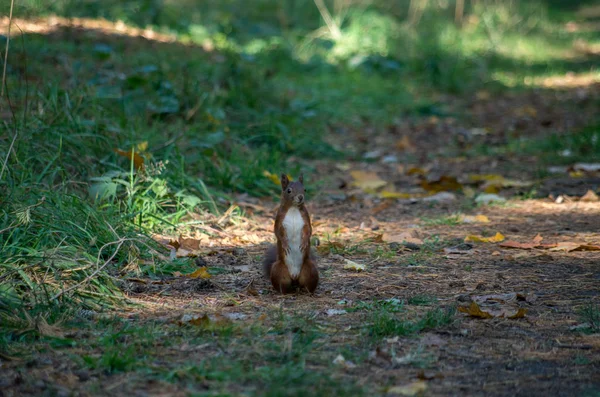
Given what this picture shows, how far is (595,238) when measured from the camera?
4656 millimetres

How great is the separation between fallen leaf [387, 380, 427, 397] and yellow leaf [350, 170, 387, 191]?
147 inches

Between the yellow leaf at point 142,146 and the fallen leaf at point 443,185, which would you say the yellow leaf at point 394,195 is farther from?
the yellow leaf at point 142,146

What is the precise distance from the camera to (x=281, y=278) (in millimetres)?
3598

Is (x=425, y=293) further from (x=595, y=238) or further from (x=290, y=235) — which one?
(x=595, y=238)

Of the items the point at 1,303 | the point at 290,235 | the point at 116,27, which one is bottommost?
the point at 1,303

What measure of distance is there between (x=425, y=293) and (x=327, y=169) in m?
3.33

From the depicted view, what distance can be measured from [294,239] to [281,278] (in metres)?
0.21

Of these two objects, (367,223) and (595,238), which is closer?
(595,238)

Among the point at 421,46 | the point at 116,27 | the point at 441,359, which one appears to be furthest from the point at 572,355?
the point at 421,46

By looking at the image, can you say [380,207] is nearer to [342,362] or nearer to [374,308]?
[374,308]

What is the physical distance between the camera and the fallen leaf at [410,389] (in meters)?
2.49

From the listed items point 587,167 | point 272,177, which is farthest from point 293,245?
point 587,167

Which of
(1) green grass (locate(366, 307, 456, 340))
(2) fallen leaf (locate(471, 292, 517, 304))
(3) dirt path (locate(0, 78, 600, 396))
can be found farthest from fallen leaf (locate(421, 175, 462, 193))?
(1) green grass (locate(366, 307, 456, 340))

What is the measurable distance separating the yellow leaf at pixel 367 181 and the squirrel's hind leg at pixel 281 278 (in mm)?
2709
